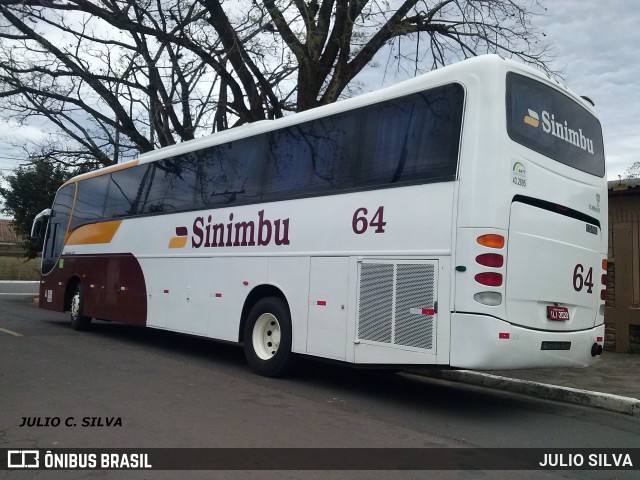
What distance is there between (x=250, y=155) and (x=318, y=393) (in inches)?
155

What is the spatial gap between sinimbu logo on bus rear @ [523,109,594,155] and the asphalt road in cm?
334

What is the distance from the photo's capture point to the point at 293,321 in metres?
8.50

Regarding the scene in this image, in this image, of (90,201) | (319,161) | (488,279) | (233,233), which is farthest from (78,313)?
(488,279)

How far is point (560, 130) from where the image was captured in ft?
24.4

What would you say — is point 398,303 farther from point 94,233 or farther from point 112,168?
point 94,233

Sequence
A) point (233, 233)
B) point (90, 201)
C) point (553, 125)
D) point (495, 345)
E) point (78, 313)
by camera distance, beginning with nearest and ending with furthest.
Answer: point (495, 345) → point (553, 125) → point (233, 233) → point (78, 313) → point (90, 201)

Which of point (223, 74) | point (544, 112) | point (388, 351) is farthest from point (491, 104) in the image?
point (223, 74)

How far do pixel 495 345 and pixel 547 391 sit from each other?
259cm

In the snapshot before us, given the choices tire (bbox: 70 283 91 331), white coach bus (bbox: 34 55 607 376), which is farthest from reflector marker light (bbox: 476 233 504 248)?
tire (bbox: 70 283 91 331)

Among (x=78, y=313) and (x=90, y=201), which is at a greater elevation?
(x=90, y=201)

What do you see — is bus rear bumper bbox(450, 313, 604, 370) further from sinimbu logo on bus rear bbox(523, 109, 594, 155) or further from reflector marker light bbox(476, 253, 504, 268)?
sinimbu logo on bus rear bbox(523, 109, 594, 155)

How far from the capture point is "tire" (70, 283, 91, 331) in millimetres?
13967

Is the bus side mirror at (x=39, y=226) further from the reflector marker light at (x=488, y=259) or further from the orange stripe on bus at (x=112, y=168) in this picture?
the reflector marker light at (x=488, y=259)

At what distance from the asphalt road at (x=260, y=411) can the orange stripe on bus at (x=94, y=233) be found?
3.23 metres
